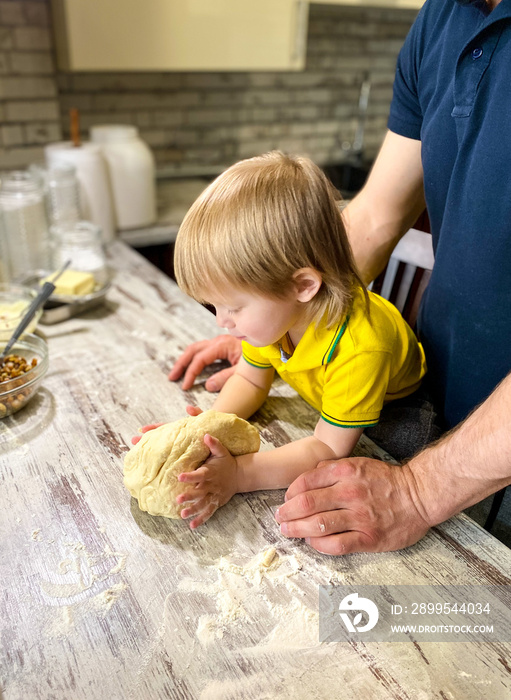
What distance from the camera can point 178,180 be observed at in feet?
8.43

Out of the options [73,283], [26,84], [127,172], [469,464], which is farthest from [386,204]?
[26,84]

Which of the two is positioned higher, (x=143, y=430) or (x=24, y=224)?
(x=24, y=224)

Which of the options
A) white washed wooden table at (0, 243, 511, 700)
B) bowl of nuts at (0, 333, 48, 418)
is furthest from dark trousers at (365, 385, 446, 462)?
bowl of nuts at (0, 333, 48, 418)

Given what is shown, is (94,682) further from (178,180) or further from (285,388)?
(178,180)

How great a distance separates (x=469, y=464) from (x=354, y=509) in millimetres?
163

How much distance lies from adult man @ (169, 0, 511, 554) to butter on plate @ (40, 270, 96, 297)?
41 centimetres

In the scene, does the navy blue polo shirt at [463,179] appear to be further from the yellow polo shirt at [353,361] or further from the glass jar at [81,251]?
the glass jar at [81,251]

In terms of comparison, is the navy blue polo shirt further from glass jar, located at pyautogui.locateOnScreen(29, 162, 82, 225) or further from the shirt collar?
glass jar, located at pyautogui.locateOnScreen(29, 162, 82, 225)

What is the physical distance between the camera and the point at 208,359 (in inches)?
41.8

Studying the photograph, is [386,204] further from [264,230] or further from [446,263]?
[264,230]

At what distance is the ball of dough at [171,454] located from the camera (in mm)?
717

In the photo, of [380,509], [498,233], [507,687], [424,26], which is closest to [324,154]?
[424,26]

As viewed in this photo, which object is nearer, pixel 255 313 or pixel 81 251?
pixel 255 313

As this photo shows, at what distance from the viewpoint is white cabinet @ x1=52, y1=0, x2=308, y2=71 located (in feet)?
5.74
